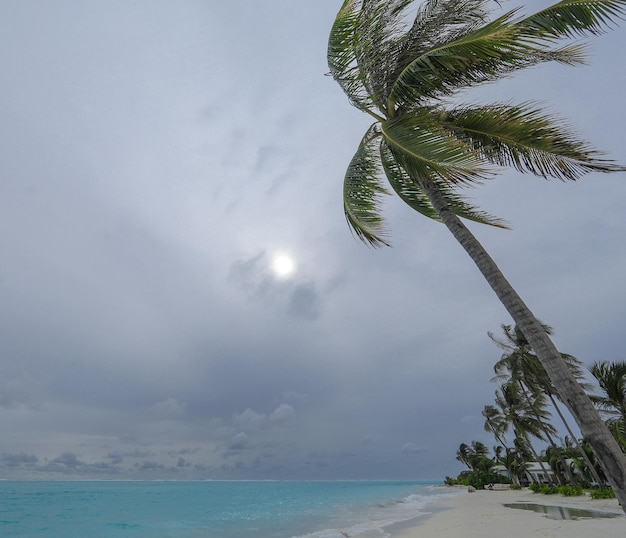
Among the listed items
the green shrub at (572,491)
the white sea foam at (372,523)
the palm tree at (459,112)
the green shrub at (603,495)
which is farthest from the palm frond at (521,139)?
the green shrub at (572,491)

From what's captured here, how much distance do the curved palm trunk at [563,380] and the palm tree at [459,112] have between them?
11 millimetres

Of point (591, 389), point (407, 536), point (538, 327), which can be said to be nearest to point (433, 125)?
point (538, 327)

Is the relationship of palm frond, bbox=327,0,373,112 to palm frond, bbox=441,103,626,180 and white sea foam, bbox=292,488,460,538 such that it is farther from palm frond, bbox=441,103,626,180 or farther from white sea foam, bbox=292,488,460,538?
white sea foam, bbox=292,488,460,538

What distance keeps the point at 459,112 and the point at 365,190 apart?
2.30 metres

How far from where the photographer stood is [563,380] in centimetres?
448

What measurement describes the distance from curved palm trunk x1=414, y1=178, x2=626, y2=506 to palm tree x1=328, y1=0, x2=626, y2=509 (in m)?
0.01

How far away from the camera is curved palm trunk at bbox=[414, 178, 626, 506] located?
13.5 ft

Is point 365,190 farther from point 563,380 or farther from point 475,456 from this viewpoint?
point 475,456

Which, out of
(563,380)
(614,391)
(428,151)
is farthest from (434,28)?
(614,391)

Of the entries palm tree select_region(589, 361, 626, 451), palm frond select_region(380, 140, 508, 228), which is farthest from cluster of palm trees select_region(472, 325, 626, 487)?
palm frond select_region(380, 140, 508, 228)

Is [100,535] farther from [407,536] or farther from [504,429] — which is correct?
[504,429]

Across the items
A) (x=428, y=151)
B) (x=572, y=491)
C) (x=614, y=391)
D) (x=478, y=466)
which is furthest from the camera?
(x=478, y=466)

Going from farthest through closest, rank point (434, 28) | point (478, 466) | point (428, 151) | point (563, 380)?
point (478, 466)
point (434, 28)
point (428, 151)
point (563, 380)

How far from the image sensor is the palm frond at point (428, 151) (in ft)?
17.5
